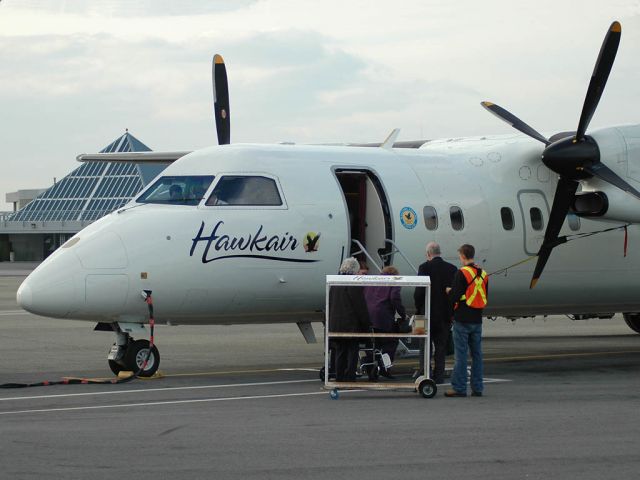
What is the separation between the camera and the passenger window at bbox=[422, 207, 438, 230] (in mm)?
16688

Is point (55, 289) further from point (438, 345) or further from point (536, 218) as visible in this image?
point (536, 218)

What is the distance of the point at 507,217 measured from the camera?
17.6 metres

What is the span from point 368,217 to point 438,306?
2859 mm

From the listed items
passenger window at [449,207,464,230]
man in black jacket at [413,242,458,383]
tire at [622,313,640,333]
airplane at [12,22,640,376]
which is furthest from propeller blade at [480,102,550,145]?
tire at [622,313,640,333]

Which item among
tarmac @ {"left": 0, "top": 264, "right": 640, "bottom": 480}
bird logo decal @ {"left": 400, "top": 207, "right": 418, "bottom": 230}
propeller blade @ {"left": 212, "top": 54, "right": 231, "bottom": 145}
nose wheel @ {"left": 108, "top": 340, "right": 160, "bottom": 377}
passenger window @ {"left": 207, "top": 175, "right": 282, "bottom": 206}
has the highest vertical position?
propeller blade @ {"left": 212, "top": 54, "right": 231, "bottom": 145}

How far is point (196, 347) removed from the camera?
21000 mm

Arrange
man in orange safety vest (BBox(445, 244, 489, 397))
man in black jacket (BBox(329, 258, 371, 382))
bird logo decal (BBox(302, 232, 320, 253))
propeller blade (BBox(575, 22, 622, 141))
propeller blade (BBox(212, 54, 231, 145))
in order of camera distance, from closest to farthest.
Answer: man in orange safety vest (BBox(445, 244, 489, 397)) → man in black jacket (BBox(329, 258, 371, 382)) → bird logo decal (BBox(302, 232, 320, 253)) → propeller blade (BBox(575, 22, 622, 141)) → propeller blade (BBox(212, 54, 231, 145))

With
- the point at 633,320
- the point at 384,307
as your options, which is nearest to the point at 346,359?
the point at 384,307

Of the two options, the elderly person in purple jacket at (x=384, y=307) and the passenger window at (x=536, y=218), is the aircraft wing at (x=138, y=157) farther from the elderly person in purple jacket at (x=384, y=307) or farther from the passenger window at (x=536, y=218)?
the elderly person in purple jacket at (x=384, y=307)

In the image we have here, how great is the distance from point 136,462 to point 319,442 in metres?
1.74

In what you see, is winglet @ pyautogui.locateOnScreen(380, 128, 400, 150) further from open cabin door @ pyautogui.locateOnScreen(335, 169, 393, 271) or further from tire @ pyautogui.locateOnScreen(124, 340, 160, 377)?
tire @ pyautogui.locateOnScreen(124, 340, 160, 377)

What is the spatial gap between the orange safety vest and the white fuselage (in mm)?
2715

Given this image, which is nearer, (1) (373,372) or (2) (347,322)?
(2) (347,322)

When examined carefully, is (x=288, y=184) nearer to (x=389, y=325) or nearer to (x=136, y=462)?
(x=389, y=325)
